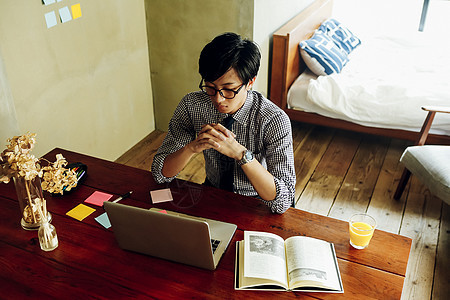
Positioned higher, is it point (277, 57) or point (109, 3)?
point (109, 3)

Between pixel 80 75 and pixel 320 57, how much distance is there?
1.84m

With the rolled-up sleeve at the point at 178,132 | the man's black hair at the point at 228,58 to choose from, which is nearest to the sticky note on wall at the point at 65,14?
Result: the rolled-up sleeve at the point at 178,132

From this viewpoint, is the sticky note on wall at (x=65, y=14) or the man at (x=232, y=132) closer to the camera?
the man at (x=232, y=132)

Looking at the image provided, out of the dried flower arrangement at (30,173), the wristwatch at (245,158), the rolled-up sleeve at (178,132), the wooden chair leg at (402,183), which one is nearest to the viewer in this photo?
the dried flower arrangement at (30,173)

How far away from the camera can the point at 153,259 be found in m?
1.28

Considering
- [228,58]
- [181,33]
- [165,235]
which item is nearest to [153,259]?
[165,235]

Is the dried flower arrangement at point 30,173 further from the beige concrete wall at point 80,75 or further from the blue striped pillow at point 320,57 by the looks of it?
the blue striped pillow at point 320,57

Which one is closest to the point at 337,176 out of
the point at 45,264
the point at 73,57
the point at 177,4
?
the point at 177,4

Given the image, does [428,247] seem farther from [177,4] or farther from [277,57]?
[177,4]

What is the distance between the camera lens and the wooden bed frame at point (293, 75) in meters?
3.09

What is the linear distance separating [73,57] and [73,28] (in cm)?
17

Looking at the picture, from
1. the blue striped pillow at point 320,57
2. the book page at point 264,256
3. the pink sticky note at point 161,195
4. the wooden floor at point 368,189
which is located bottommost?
the wooden floor at point 368,189

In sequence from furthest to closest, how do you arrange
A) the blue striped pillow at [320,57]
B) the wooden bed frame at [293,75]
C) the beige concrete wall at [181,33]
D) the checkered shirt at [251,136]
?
the blue striped pillow at [320,57], the wooden bed frame at [293,75], the beige concrete wall at [181,33], the checkered shirt at [251,136]

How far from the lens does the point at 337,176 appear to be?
2.96 meters
